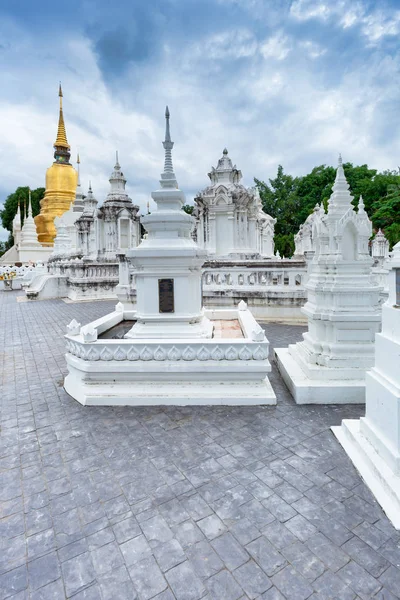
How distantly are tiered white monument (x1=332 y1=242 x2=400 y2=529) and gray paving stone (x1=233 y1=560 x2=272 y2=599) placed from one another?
143 cm

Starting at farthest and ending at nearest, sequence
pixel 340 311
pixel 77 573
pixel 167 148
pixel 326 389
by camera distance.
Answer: pixel 167 148 < pixel 340 311 < pixel 326 389 < pixel 77 573

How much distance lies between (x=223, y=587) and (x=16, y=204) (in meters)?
68.8

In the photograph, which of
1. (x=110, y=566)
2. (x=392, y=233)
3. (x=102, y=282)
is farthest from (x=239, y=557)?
(x=392, y=233)

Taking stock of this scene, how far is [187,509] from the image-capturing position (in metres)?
3.54

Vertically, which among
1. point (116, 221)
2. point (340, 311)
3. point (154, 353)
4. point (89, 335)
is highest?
point (116, 221)

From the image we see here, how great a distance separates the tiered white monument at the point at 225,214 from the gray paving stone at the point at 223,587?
670 inches

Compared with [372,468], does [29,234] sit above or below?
above

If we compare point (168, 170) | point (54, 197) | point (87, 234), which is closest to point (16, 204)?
point (54, 197)

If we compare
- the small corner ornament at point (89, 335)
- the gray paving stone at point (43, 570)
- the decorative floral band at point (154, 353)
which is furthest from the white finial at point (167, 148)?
the gray paving stone at point (43, 570)

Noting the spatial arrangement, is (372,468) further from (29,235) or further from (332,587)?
(29,235)

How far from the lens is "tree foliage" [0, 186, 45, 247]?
60219 millimetres

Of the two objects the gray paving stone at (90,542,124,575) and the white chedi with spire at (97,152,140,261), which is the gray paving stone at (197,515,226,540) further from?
the white chedi with spire at (97,152,140,261)

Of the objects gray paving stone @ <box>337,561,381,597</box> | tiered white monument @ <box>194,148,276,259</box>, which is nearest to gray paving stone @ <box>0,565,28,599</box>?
gray paving stone @ <box>337,561,381,597</box>


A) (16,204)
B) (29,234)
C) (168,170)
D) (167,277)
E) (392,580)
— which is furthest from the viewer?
(16,204)
